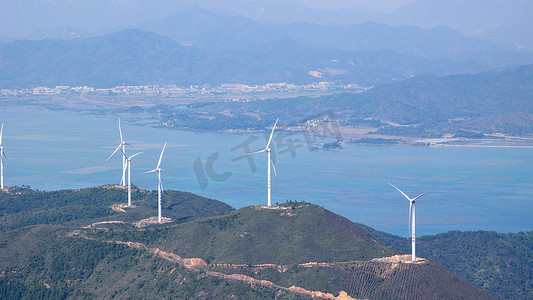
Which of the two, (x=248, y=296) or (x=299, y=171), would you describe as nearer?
(x=248, y=296)

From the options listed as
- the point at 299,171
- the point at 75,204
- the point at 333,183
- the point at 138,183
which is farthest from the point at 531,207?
the point at 75,204

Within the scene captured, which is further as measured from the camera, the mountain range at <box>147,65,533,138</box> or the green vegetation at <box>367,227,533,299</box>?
the mountain range at <box>147,65,533,138</box>

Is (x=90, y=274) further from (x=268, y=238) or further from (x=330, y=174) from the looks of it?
(x=330, y=174)

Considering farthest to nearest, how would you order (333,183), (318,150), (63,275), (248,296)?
(318,150), (333,183), (63,275), (248,296)

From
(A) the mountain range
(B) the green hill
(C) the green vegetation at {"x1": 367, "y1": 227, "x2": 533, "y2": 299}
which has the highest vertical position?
(A) the mountain range

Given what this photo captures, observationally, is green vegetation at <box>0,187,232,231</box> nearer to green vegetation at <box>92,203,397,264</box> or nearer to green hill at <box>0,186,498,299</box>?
green hill at <box>0,186,498,299</box>

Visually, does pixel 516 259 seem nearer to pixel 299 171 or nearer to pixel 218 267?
pixel 218 267

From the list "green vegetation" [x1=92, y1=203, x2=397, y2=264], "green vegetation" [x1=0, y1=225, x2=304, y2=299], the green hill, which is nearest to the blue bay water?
"green vegetation" [x1=92, y1=203, x2=397, y2=264]

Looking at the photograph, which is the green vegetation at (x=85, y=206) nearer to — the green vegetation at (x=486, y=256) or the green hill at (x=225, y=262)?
the green hill at (x=225, y=262)
